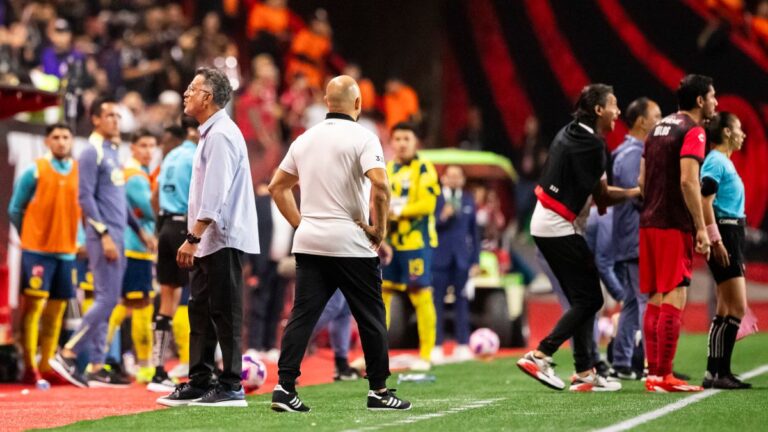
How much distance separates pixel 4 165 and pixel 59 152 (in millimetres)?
1426

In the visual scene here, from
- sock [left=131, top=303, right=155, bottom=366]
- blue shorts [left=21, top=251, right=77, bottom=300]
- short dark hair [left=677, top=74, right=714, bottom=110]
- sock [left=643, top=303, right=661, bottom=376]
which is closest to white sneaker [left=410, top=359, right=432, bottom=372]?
sock [left=131, top=303, right=155, bottom=366]

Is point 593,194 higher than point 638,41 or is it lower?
lower

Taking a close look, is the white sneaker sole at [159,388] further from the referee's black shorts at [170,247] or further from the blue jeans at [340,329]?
the blue jeans at [340,329]

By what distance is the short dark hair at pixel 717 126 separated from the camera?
1056cm

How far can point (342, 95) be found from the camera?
8656 mm

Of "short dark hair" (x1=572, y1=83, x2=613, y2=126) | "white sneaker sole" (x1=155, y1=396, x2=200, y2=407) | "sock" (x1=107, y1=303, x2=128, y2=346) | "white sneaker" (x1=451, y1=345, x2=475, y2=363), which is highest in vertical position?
"short dark hair" (x1=572, y1=83, x2=613, y2=126)

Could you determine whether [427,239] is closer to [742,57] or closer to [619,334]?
[619,334]

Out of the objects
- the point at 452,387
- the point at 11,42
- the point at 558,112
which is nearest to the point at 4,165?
the point at 11,42

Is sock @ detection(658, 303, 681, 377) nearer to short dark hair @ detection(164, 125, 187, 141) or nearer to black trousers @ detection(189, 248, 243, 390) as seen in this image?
black trousers @ detection(189, 248, 243, 390)

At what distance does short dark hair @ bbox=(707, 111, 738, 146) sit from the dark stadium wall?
1330 cm

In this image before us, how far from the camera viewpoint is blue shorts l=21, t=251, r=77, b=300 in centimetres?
1212

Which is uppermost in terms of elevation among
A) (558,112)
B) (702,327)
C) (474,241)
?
(558,112)

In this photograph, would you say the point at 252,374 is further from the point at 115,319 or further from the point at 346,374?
the point at 115,319

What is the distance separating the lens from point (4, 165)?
13477 millimetres
